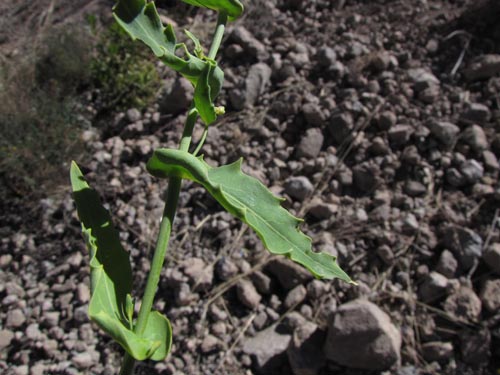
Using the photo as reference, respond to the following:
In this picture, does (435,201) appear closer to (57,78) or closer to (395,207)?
(395,207)

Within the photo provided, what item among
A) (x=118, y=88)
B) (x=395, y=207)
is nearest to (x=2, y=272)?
(x=118, y=88)

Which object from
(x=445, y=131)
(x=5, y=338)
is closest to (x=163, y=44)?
(x=5, y=338)

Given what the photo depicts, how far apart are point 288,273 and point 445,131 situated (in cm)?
132

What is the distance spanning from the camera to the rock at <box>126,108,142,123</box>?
3.39 meters

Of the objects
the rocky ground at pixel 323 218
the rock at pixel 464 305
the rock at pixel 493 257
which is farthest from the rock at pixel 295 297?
the rock at pixel 493 257

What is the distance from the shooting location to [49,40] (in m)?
3.70

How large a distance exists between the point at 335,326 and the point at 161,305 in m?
0.93

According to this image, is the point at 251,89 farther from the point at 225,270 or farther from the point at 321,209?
the point at 225,270

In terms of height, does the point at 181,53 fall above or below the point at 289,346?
above

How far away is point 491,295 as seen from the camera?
2518 millimetres

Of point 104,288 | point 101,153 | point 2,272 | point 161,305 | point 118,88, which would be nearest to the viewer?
point 104,288

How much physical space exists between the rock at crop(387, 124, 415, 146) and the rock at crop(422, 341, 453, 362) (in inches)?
48.5

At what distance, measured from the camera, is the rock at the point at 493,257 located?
2.57m

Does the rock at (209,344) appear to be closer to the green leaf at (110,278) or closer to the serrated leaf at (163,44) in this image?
the green leaf at (110,278)
